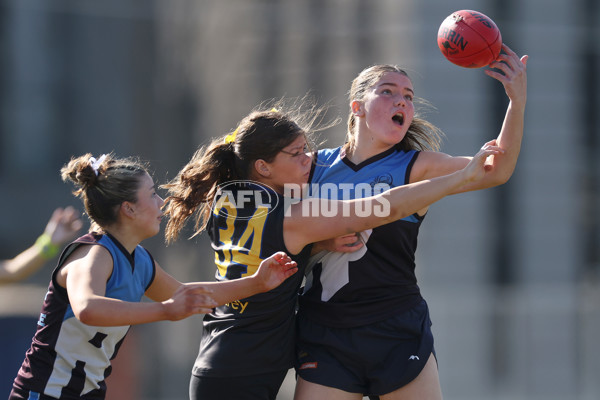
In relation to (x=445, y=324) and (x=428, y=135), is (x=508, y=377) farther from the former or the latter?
(x=428, y=135)

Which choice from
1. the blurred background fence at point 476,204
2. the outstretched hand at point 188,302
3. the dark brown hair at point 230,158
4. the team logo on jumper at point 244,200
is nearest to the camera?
the outstretched hand at point 188,302

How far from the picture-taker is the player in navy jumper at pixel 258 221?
3811mm

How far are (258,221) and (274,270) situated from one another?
361mm

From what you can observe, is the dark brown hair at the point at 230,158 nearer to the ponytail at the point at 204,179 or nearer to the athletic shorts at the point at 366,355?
the ponytail at the point at 204,179

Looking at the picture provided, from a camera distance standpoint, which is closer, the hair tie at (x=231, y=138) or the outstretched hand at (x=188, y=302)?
the outstretched hand at (x=188, y=302)

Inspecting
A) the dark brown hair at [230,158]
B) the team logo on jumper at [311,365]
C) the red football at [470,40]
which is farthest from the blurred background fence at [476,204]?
the red football at [470,40]

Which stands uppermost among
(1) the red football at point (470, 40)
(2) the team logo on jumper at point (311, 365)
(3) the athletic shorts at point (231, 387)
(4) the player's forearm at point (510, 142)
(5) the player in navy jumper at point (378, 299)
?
(1) the red football at point (470, 40)

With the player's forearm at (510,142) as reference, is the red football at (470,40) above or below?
above

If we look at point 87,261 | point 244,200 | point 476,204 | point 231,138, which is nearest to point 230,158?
point 231,138

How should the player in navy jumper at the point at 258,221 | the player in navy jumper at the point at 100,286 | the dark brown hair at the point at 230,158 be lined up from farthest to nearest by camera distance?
the dark brown hair at the point at 230,158 < the player in navy jumper at the point at 258,221 < the player in navy jumper at the point at 100,286

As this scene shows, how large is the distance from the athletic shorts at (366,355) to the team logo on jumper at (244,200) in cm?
63

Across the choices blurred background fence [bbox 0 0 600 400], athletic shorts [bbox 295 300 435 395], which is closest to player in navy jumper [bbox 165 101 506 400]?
athletic shorts [bbox 295 300 435 395]

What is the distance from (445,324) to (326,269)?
738 centimetres

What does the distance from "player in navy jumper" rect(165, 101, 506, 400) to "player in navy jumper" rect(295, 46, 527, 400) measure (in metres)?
0.15
